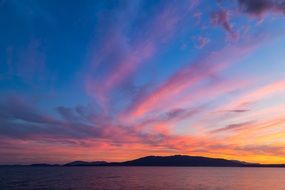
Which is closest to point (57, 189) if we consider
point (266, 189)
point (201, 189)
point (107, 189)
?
point (107, 189)

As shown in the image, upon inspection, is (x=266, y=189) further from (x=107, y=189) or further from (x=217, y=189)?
(x=107, y=189)

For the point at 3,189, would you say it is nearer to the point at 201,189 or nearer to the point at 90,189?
the point at 90,189

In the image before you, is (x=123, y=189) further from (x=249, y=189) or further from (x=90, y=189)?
(x=249, y=189)

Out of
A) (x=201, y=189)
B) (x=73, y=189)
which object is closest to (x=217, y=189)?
(x=201, y=189)

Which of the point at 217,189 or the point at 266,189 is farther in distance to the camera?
the point at 266,189

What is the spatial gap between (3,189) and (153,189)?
4258 centimetres

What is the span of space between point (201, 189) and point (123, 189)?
22631 millimetres

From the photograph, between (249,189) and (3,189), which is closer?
(3,189)

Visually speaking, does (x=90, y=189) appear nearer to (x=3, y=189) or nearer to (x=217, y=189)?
(x=3, y=189)

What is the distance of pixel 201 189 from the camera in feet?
281

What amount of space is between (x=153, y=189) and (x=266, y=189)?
125 ft

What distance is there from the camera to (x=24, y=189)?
8425 centimetres

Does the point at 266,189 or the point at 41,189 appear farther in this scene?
the point at 266,189

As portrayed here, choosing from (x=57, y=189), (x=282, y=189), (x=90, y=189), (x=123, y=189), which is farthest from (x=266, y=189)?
(x=57, y=189)
